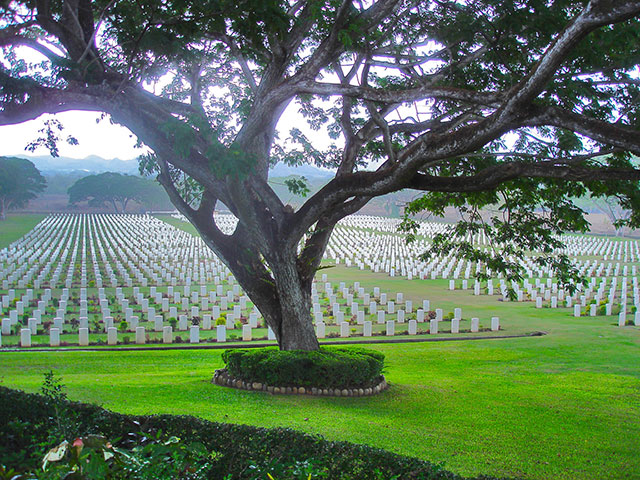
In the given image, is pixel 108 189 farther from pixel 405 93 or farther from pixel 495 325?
pixel 405 93

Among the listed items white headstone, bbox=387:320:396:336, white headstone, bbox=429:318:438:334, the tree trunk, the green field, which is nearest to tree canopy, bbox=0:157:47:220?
white headstone, bbox=387:320:396:336

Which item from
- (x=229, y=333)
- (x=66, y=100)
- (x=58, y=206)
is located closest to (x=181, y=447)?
(x=66, y=100)

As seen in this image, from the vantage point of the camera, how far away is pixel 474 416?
763cm

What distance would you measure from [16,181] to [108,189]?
14.1m

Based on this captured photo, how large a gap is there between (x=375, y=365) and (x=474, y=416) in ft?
5.94

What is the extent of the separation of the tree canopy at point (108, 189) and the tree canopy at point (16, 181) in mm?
7753

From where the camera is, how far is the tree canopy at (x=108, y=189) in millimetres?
68250

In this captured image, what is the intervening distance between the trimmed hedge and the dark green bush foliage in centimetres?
315

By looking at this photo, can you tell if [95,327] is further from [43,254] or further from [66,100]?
[43,254]

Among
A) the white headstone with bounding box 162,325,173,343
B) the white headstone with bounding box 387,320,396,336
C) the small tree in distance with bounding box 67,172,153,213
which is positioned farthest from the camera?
the small tree in distance with bounding box 67,172,153,213

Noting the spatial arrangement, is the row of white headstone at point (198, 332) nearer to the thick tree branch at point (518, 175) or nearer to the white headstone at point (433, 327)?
the white headstone at point (433, 327)

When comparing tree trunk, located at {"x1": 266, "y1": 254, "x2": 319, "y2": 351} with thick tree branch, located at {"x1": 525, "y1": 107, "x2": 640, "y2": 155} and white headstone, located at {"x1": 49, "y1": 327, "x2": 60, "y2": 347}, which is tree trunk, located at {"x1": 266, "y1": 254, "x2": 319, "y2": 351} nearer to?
thick tree branch, located at {"x1": 525, "y1": 107, "x2": 640, "y2": 155}

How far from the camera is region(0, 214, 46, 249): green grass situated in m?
42.1

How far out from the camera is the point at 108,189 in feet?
229
